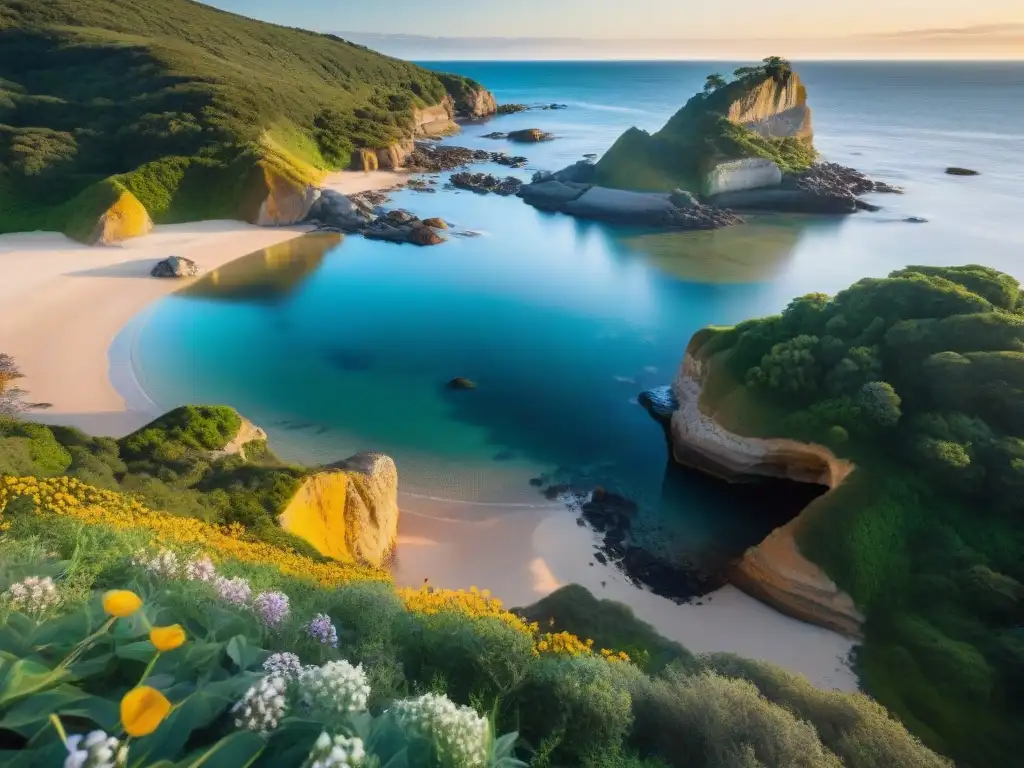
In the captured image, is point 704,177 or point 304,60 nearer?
point 704,177

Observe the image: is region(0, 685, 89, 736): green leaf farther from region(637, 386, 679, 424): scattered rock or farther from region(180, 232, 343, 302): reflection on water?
region(180, 232, 343, 302): reflection on water

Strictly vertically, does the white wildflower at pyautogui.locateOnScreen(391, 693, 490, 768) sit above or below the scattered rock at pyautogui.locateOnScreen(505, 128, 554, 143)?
above

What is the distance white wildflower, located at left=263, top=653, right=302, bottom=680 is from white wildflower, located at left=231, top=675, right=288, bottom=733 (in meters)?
0.36

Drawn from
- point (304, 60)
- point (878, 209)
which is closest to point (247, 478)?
point (878, 209)

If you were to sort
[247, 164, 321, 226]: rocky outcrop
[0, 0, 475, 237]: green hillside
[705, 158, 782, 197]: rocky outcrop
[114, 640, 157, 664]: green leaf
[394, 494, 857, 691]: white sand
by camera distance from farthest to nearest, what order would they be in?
[705, 158, 782, 197]: rocky outcrop → [247, 164, 321, 226]: rocky outcrop → [0, 0, 475, 237]: green hillside → [394, 494, 857, 691]: white sand → [114, 640, 157, 664]: green leaf

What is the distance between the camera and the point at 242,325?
34000 millimetres

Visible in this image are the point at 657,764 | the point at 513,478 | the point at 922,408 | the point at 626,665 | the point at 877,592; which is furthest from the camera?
the point at 513,478

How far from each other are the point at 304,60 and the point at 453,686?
12263cm

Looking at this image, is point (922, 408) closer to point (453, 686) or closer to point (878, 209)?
point (453, 686)

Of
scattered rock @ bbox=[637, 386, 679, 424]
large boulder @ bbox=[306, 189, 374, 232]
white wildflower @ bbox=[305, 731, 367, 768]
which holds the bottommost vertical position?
scattered rock @ bbox=[637, 386, 679, 424]

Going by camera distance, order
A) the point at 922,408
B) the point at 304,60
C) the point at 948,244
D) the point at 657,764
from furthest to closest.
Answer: the point at 304,60, the point at 948,244, the point at 922,408, the point at 657,764

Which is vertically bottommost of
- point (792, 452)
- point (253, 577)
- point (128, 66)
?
point (792, 452)

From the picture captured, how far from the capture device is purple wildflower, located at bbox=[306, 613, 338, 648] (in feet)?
19.0

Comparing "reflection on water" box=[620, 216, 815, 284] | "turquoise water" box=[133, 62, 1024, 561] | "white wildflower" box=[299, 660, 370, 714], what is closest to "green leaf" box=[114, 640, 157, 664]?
"white wildflower" box=[299, 660, 370, 714]
